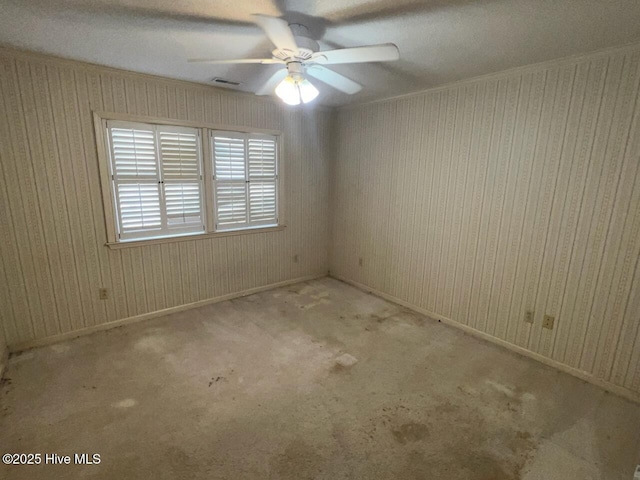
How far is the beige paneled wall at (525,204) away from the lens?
222 centimetres

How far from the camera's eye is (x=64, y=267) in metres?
2.83

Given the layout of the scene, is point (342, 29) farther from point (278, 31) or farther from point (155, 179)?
point (155, 179)

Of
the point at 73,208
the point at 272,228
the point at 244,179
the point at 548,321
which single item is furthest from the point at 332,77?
the point at 548,321

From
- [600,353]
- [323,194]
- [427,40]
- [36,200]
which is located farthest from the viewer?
[323,194]

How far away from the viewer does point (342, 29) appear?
76.8 inches

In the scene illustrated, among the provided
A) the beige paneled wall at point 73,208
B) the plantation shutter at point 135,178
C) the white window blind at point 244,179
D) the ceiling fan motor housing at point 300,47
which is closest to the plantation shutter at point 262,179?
the white window blind at point 244,179

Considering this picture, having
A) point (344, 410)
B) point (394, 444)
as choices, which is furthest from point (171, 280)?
point (394, 444)

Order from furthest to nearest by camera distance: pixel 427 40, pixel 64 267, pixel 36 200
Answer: pixel 64 267
pixel 36 200
pixel 427 40

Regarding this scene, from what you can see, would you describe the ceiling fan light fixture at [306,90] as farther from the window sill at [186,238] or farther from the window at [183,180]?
the window sill at [186,238]

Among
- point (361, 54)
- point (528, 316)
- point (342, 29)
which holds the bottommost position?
point (528, 316)

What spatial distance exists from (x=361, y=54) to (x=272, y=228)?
257 cm

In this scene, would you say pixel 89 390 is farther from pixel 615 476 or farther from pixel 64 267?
pixel 615 476

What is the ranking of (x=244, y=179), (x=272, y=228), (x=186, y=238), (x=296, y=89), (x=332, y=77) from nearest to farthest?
(x=296, y=89), (x=332, y=77), (x=186, y=238), (x=244, y=179), (x=272, y=228)

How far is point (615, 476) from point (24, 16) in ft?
13.5
